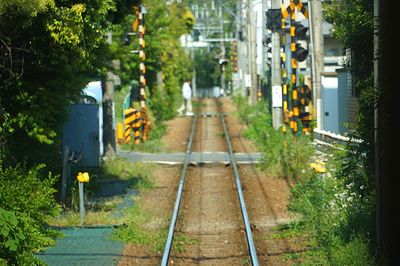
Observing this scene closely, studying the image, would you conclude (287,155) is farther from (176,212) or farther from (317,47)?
(176,212)

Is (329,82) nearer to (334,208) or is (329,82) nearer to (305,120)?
(305,120)

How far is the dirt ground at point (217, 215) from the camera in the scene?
37.6ft

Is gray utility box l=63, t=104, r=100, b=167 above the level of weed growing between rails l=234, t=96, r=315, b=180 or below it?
above

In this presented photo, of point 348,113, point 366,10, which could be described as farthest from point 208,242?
point 348,113

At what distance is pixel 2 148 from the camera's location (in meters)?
11.9

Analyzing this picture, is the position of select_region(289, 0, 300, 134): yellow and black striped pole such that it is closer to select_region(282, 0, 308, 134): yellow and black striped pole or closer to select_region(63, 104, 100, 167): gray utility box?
select_region(282, 0, 308, 134): yellow and black striped pole

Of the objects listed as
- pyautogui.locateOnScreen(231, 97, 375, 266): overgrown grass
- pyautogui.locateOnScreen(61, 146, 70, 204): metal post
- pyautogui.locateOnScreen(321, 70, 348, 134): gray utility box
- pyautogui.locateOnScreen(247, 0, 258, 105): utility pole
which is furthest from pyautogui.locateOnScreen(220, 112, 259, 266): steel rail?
pyautogui.locateOnScreen(247, 0, 258, 105): utility pole

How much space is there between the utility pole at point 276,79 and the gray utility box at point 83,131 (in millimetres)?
9549

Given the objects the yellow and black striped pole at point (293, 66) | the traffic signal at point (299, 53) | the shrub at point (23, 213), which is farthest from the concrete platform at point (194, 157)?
the shrub at point (23, 213)

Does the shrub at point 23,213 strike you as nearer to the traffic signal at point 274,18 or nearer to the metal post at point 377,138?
the metal post at point 377,138

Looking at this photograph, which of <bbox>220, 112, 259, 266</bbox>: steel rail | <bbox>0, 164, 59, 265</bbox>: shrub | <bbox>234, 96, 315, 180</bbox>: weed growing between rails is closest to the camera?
<bbox>0, 164, 59, 265</bbox>: shrub

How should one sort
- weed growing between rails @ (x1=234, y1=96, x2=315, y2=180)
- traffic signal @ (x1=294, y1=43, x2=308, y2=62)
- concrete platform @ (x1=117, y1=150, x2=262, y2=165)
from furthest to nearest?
concrete platform @ (x1=117, y1=150, x2=262, y2=165) < traffic signal @ (x1=294, y1=43, x2=308, y2=62) < weed growing between rails @ (x1=234, y1=96, x2=315, y2=180)

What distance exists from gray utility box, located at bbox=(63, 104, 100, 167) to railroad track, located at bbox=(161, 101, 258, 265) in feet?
7.08

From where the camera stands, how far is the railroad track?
1147 cm
